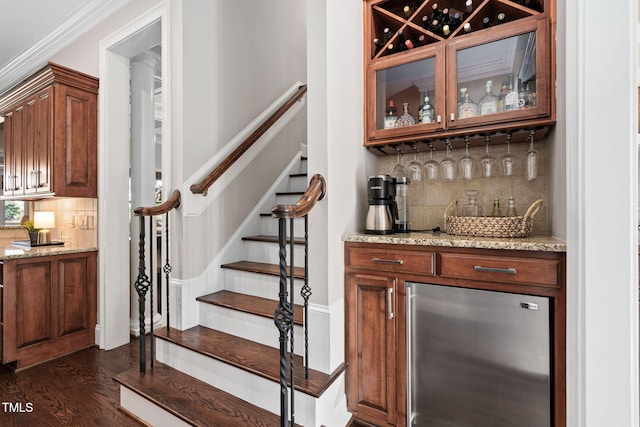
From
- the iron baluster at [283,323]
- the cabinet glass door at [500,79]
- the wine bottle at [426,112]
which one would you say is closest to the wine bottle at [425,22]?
the cabinet glass door at [500,79]

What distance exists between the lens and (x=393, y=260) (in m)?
1.74

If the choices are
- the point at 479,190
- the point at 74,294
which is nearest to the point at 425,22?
the point at 479,190

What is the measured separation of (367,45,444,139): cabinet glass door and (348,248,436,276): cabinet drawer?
29.1 inches

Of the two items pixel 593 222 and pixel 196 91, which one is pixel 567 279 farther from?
pixel 196 91

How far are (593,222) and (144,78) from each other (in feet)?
12.2

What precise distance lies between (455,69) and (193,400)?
231 cm

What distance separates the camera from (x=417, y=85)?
1982mm

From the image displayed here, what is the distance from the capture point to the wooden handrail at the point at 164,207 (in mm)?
2041

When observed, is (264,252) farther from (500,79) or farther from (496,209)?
(500,79)

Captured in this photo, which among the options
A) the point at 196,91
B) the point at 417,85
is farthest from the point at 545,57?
the point at 196,91

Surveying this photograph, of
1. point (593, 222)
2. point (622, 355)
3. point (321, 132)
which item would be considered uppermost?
point (321, 132)

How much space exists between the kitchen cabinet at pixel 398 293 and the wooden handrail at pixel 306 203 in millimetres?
397

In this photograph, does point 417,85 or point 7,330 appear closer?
point 417,85

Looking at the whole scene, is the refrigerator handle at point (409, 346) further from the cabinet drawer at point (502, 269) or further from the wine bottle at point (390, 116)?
the wine bottle at point (390, 116)
